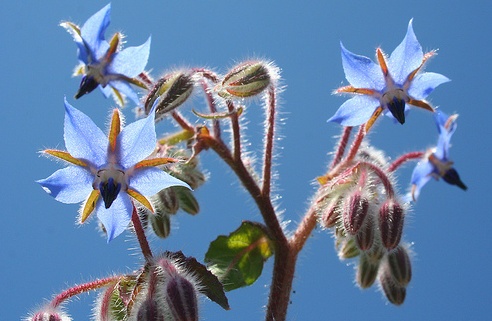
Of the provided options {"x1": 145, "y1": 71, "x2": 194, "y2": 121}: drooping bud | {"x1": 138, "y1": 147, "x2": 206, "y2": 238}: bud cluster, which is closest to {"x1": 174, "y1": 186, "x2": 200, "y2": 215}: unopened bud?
{"x1": 138, "y1": 147, "x2": 206, "y2": 238}: bud cluster

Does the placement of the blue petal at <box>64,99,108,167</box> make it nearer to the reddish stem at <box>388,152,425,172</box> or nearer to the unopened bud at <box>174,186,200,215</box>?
the unopened bud at <box>174,186,200,215</box>

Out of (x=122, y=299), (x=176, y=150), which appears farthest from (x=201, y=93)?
(x=122, y=299)

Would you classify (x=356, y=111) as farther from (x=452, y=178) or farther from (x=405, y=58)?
(x=452, y=178)

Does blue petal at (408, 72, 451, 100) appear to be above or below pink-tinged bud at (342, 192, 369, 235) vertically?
above

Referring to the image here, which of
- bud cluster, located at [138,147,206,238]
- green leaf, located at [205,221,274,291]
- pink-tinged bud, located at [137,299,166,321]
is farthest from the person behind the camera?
green leaf, located at [205,221,274,291]

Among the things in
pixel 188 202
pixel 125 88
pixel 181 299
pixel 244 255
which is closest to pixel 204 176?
pixel 188 202

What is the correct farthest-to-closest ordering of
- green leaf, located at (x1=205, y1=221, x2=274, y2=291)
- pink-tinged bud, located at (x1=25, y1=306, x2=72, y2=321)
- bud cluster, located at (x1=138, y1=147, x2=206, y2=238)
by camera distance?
1. green leaf, located at (x1=205, y1=221, x2=274, y2=291)
2. bud cluster, located at (x1=138, y1=147, x2=206, y2=238)
3. pink-tinged bud, located at (x1=25, y1=306, x2=72, y2=321)

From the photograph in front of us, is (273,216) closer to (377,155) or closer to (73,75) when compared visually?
(377,155)

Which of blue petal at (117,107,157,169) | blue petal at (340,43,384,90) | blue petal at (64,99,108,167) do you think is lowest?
blue petal at (117,107,157,169)
